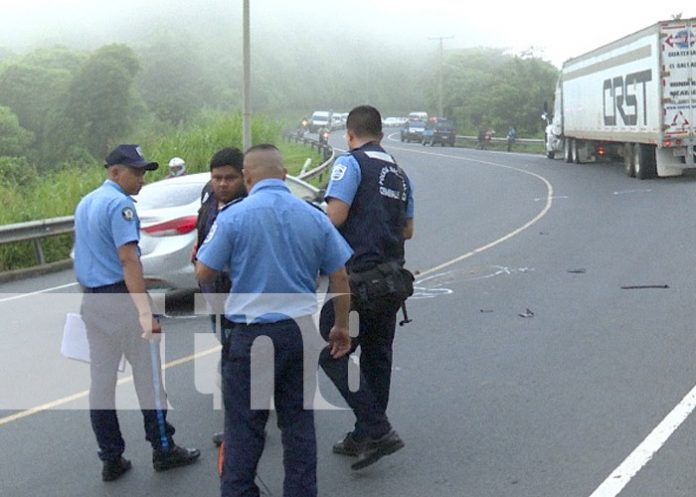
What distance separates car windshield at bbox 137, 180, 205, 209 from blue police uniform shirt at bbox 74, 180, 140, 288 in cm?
581

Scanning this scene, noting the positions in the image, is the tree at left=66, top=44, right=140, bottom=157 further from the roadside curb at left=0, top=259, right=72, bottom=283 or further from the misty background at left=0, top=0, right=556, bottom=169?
the roadside curb at left=0, top=259, right=72, bottom=283

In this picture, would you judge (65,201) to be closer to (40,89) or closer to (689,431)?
(689,431)

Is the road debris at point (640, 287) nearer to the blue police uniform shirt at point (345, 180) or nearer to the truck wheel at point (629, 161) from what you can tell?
the blue police uniform shirt at point (345, 180)

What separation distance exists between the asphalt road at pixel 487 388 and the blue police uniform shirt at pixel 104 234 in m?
1.17

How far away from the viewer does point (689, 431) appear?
22.5 feet

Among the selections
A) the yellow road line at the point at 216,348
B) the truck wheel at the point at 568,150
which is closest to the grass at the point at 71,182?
the yellow road line at the point at 216,348

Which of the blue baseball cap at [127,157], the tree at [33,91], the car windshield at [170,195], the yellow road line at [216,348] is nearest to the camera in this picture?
the blue baseball cap at [127,157]

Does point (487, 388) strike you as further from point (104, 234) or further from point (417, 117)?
point (417, 117)

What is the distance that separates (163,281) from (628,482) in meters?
6.77

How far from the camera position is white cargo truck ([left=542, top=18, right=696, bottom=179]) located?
27.5 m

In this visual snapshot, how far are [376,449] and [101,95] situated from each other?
202 ft

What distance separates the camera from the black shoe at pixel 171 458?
6.42m

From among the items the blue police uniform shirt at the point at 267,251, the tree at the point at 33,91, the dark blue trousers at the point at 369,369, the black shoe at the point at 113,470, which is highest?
the tree at the point at 33,91

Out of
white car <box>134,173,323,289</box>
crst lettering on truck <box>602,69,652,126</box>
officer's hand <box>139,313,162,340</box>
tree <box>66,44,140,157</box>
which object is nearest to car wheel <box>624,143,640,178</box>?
crst lettering on truck <box>602,69,652,126</box>
